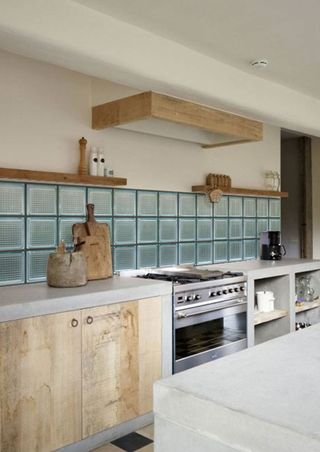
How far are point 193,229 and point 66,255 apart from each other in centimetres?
167

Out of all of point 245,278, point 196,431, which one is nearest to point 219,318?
point 245,278

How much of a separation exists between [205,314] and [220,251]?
4.24 feet

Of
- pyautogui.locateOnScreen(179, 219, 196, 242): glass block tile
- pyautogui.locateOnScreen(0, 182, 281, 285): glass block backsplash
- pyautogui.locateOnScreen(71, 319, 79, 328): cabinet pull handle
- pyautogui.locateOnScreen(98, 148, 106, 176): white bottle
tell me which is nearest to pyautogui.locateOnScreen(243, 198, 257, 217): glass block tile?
pyautogui.locateOnScreen(0, 182, 281, 285): glass block backsplash

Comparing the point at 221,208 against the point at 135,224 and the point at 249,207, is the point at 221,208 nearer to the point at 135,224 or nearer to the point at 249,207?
the point at 249,207

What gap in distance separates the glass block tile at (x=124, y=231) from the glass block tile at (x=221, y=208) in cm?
106

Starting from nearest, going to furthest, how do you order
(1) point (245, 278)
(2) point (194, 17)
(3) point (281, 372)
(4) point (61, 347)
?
(3) point (281, 372)
(4) point (61, 347)
(2) point (194, 17)
(1) point (245, 278)

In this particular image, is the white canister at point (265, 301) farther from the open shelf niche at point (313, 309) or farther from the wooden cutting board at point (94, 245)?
the wooden cutting board at point (94, 245)

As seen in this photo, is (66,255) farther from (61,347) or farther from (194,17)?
(194,17)

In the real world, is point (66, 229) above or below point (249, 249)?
above

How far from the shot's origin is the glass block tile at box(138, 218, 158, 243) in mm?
3688

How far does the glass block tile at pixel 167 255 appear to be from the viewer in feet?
12.6

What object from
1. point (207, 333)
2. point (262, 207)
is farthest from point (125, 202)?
point (262, 207)

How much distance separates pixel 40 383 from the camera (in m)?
2.25

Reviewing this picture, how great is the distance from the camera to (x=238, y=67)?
134 inches
